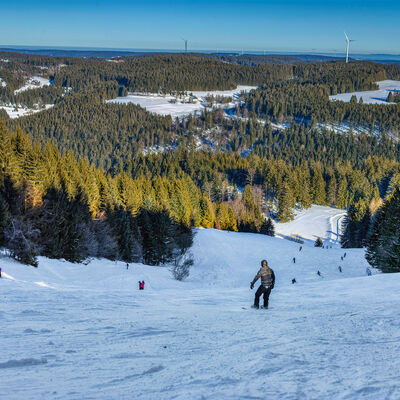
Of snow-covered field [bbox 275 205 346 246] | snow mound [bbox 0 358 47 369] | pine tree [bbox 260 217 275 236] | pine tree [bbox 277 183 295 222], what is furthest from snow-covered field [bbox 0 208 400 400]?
pine tree [bbox 277 183 295 222]

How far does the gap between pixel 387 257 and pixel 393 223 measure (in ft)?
13.7

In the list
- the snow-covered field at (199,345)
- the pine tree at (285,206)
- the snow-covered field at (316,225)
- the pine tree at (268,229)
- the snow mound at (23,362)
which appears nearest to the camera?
the snow-covered field at (199,345)

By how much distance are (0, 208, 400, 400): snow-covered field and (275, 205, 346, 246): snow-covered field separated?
68.4 m

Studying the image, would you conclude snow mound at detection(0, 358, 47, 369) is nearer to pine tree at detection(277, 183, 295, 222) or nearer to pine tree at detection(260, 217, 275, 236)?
pine tree at detection(260, 217, 275, 236)

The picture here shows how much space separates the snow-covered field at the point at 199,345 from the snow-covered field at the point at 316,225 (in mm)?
68379

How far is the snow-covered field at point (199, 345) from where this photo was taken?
473 cm

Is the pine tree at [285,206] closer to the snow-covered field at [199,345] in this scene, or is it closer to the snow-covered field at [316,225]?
the snow-covered field at [316,225]

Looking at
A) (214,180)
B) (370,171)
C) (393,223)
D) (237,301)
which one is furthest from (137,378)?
(370,171)

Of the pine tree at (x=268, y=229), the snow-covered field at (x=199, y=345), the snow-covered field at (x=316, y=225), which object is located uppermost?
the snow-covered field at (x=199, y=345)

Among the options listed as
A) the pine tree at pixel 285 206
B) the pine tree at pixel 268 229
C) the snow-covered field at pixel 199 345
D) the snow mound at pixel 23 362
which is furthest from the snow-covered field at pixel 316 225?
the snow mound at pixel 23 362

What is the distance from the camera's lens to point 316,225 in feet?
285

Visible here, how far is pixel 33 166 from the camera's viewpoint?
30.2m

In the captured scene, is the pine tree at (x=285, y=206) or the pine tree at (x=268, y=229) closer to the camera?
the pine tree at (x=268, y=229)

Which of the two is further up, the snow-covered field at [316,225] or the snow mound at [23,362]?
the snow mound at [23,362]
